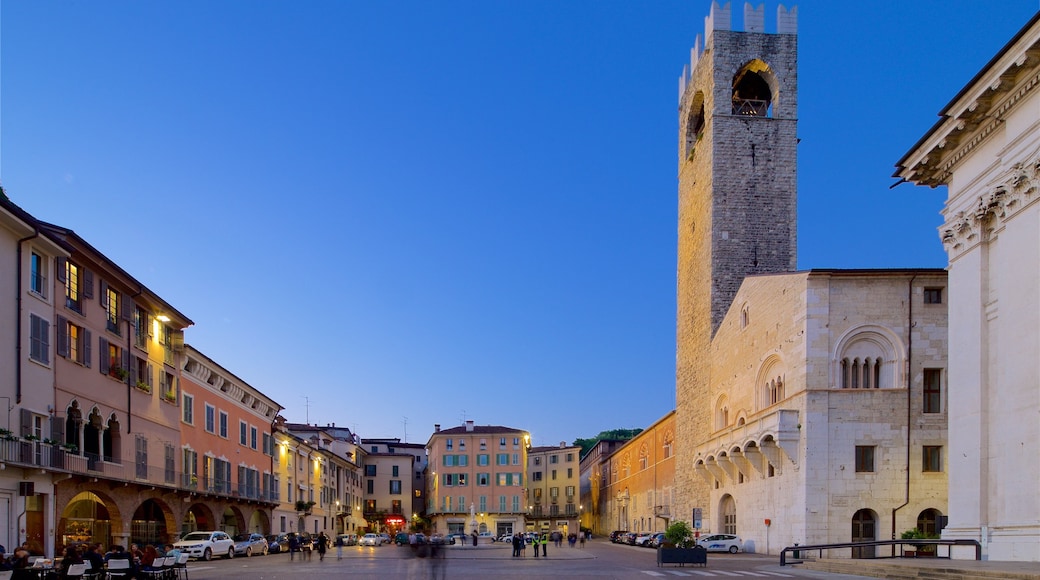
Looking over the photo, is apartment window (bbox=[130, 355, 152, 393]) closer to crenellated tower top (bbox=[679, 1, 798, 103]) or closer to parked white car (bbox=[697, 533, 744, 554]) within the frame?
parked white car (bbox=[697, 533, 744, 554])

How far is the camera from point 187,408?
44.7 metres

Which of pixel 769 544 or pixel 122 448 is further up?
pixel 122 448

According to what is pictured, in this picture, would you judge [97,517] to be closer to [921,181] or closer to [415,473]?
[921,181]

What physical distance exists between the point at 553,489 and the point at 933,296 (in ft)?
258

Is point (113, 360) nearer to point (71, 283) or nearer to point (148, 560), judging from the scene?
point (71, 283)

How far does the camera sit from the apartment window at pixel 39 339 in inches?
1124

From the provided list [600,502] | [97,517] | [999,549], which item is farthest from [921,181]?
[600,502]

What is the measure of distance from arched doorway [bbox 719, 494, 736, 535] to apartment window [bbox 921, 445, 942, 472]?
14053 millimetres

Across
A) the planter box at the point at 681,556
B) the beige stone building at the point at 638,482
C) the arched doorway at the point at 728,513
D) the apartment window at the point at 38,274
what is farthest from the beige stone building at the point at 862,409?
the beige stone building at the point at 638,482

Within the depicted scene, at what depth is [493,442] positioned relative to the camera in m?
92.8

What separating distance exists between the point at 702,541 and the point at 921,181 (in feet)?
79.9

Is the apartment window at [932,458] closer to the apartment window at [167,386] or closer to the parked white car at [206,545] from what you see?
the parked white car at [206,545]

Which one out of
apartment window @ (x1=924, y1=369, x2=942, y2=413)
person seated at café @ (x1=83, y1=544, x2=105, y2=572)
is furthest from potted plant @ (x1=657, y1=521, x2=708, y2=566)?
person seated at café @ (x1=83, y1=544, x2=105, y2=572)

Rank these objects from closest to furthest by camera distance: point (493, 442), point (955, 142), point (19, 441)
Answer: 1. point (955, 142)
2. point (19, 441)
3. point (493, 442)
